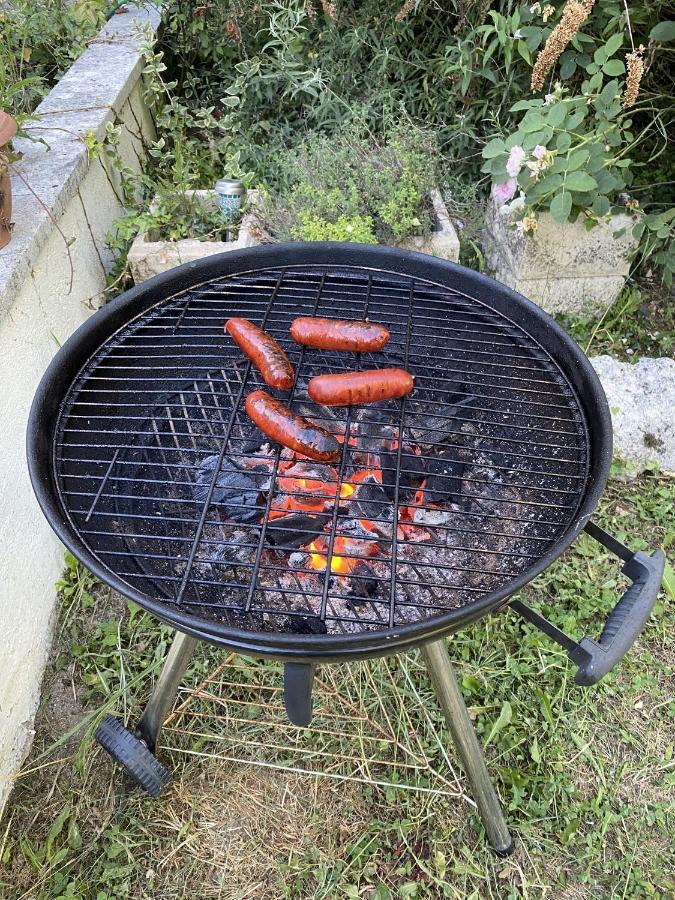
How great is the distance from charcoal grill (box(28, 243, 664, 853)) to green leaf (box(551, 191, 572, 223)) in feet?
4.05

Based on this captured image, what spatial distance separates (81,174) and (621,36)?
251 centimetres

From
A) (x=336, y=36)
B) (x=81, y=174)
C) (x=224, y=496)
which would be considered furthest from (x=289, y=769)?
(x=336, y=36)

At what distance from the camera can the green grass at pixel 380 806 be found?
82.3 inches

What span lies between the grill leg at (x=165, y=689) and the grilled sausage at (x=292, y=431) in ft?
2.29

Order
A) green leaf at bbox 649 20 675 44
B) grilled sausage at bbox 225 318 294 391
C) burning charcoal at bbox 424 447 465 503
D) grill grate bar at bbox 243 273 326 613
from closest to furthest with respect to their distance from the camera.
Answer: grill grate bar at bbox 243 273 326 613 → grilled sausage at bbox 225 318 294 391 → burning charcoal at bbox 424 447 465 503 → green leaf at bbox 649 20 675 44

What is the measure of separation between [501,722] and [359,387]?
58.0 inches

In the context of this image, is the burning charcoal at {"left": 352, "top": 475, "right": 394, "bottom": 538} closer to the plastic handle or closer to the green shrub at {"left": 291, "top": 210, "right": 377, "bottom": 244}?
the plastic handle

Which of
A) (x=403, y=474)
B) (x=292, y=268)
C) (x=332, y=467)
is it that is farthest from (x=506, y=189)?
(x=332, y=467)

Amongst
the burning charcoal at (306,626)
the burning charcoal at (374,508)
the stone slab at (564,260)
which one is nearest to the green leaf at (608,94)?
the stone slab at (564,260)

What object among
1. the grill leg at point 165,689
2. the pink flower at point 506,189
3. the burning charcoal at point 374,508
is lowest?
the grill leg at point 165,689

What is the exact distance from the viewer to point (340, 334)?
1847 mm

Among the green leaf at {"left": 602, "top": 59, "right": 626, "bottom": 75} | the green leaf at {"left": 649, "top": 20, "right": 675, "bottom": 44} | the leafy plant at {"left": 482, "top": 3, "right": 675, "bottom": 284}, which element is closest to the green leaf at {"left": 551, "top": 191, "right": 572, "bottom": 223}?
the leafy plant at {"left": 482, "top": 3, "right": 675, "bottom": 284}

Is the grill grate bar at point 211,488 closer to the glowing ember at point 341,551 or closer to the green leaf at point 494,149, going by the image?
the glowing ember at point 341,551

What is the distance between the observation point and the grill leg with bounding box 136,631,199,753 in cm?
196
